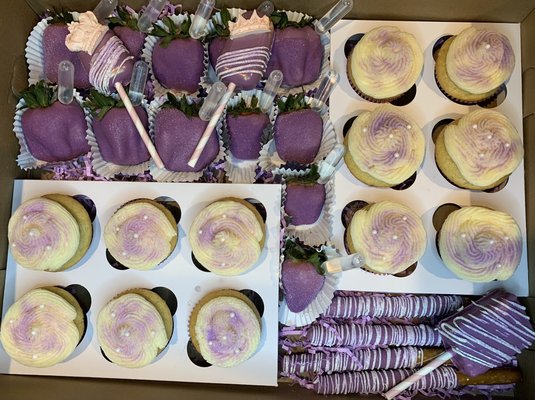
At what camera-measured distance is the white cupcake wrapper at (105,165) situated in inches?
64.6

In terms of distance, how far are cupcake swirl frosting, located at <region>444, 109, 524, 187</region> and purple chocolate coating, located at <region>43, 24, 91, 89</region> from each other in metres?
1.20

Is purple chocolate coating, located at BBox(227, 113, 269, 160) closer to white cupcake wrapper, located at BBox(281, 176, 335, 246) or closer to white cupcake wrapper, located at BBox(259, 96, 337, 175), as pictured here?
white cupcake wrapper, located at BBox(259, 96, 337, 175)

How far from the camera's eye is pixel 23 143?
1665 millimetres

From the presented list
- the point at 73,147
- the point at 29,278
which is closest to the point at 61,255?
the point at 29,278

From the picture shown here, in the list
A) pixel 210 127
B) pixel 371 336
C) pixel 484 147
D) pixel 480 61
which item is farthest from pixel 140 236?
Answer: pixel 480 61

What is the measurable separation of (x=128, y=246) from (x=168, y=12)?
32.3 inches

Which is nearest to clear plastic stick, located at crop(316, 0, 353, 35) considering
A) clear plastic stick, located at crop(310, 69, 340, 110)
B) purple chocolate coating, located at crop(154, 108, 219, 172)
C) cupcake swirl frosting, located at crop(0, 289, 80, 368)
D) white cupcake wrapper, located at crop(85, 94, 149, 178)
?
clear plastic stick, located at crop(310, 69, 340, 110)

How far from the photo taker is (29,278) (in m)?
1.58

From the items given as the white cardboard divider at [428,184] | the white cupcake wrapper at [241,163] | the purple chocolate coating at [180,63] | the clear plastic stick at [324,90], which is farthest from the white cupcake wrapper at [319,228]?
the purple chocolate coating at [180,63]

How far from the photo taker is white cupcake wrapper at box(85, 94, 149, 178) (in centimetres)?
164

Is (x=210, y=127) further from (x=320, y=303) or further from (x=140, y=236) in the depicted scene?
(x=320, y=303)

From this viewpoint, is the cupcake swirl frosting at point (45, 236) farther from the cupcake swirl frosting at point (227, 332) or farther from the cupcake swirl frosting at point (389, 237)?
the cupcake swirl frosting at point (389, 237)

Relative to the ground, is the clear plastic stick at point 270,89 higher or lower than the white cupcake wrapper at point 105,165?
higher

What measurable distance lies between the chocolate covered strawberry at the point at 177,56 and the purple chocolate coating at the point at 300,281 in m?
0.67
